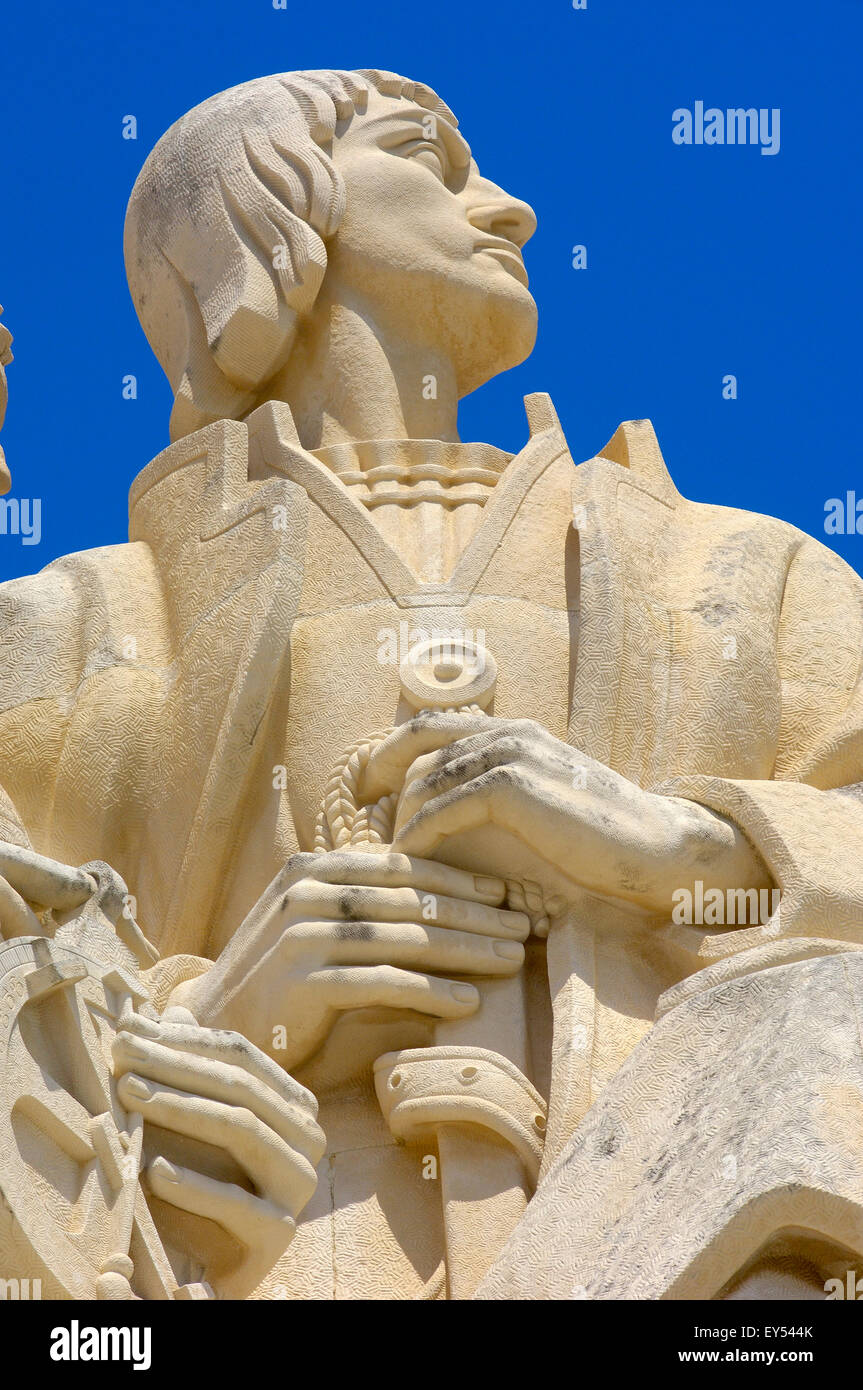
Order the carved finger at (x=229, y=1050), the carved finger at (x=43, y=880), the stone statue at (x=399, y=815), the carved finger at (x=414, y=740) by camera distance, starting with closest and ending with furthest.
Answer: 1. the stone statue at (x=399, y=815)
2. the carved finger at (x=43, y=880)
3. the carved finger at (x=229, y=1050)
4. the carved finger at (x=414, y=740)

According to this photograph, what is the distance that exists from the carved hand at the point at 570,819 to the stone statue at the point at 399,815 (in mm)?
13

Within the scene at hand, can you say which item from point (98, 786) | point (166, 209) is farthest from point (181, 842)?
Answer: point (166, 209)

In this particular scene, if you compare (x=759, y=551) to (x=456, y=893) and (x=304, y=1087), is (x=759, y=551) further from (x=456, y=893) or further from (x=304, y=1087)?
(x=304, y=1087)

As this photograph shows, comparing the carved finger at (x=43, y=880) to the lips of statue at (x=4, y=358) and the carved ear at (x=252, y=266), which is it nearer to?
the lips of statue at (x=4, y=358)

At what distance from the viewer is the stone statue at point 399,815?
25.4ft

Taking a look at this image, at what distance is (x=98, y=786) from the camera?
9516mm

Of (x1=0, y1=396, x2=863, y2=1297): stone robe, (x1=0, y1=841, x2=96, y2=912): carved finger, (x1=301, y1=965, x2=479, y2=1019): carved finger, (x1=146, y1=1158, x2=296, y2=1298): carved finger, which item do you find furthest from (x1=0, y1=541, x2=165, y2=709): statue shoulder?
(x1=146, y1=1158, x2=296, y2=1298): carved finger

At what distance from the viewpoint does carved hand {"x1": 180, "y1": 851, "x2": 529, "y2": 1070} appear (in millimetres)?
8617

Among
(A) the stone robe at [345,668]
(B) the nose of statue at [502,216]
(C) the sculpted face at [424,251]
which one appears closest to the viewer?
(A) the stone robe at [345,668]

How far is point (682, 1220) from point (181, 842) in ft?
8.02

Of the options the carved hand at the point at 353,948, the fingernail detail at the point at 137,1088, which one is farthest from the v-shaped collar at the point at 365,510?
the fingernail detail at the point at 137,1088

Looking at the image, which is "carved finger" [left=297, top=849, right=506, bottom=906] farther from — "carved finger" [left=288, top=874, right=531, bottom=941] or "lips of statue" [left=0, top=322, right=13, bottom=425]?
"lips of statue" [left=0, top=322, right=13, bottom=425]

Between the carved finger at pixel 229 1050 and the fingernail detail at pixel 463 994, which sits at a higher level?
the fingernail detail at pixel 463 994

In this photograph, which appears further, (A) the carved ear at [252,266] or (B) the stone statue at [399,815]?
(A) the carved ear at [252,266]
